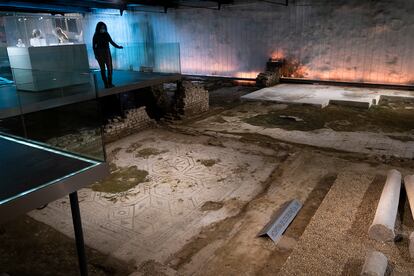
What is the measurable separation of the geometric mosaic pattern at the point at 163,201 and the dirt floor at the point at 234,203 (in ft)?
0.07

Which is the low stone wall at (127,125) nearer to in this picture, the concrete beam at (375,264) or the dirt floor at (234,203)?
the dirt floor at (234,203)

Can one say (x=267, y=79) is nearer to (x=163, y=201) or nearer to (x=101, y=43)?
(x=101, y=43)

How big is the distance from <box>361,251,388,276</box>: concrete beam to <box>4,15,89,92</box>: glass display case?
7.15 metres

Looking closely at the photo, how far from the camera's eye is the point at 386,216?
15.4 feet

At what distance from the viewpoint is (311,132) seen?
9758mm

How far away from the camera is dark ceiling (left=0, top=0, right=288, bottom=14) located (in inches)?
563

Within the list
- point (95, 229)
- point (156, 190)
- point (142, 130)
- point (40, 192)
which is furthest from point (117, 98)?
point (40, 192)

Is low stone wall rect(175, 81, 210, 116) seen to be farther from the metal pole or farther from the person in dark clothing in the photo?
the metal pole

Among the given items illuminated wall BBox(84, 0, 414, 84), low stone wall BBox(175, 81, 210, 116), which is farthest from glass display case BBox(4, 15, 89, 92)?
illuminated wall BBox(84, 0, 414, 84)

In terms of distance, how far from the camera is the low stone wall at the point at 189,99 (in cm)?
1169

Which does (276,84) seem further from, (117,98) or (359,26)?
(117,98)

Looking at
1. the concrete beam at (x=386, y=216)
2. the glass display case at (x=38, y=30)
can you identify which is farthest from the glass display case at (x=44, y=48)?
the concrete beam at (x=386, y=216)

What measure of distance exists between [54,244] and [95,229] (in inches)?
24.3

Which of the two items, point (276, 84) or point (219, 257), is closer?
point (219, 257)
